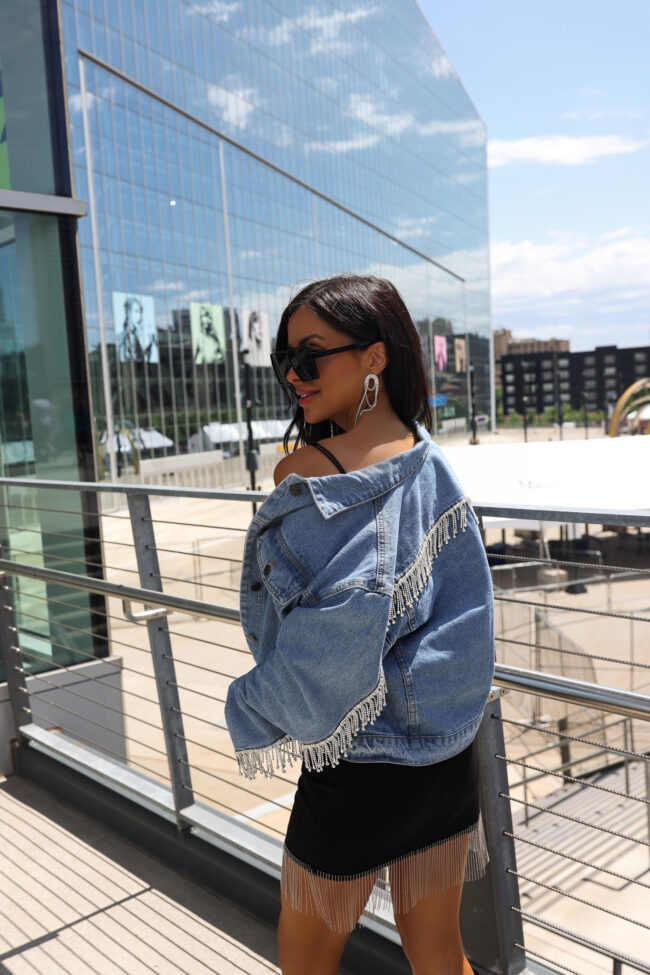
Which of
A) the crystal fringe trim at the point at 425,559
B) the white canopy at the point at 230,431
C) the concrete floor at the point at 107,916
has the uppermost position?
the crystal fringe trim at the point at 425,559

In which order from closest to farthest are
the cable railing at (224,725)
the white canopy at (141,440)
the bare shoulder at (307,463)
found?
the bare shoulder at (307,463) → the cable railing at (224,725) → the white canopy at (141,440)

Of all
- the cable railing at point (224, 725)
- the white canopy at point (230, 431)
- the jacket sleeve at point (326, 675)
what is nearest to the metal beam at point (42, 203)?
the cable railing at point (224, 725)

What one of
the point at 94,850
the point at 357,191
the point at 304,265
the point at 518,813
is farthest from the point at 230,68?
the point at 94,850

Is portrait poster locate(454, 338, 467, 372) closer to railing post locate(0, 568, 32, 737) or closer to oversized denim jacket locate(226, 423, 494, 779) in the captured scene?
railing post locate(0, 568, 32, 737)

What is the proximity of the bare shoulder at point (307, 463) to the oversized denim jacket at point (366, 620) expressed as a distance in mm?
44

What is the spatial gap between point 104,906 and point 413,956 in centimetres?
176

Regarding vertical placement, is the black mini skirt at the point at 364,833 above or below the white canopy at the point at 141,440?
above

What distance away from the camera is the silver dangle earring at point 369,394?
1.61 m

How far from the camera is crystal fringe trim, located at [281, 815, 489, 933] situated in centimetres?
157

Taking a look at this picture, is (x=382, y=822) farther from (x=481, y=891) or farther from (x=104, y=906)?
(x=104, y=906)

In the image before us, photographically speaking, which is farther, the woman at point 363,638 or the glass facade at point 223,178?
the glass facade at point 223,178

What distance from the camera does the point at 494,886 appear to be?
2.29 meters

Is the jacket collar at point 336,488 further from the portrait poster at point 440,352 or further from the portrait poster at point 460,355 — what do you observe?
the portrait poster at point 460,355

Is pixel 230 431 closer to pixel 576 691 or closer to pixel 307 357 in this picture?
pixel 576 691
